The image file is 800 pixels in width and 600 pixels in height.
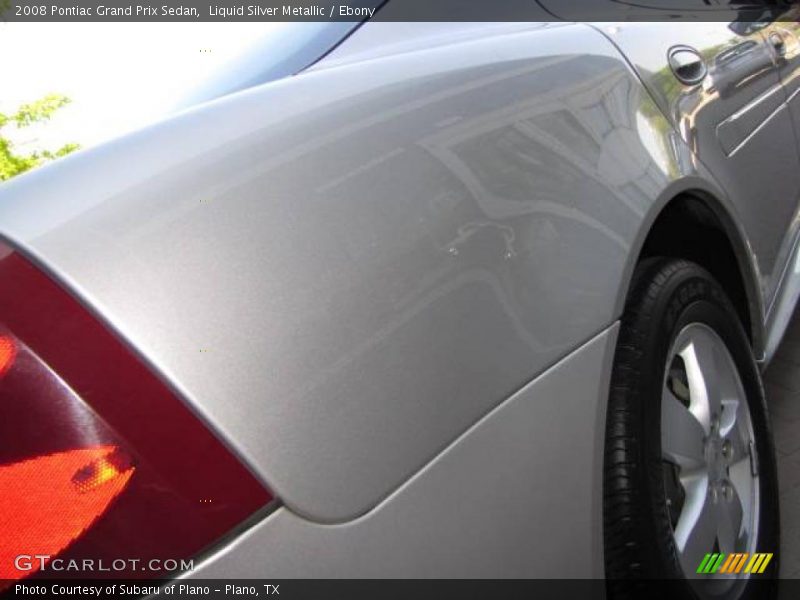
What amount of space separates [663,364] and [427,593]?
0.75 metres

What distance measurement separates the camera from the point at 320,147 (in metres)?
1.26

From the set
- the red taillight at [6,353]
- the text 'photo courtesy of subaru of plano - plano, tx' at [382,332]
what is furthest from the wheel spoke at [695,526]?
the red taillight at [6,353]

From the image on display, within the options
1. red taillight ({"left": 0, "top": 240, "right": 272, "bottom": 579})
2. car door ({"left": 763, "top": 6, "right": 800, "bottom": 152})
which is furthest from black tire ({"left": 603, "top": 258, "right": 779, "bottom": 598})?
car door ({"left": 763, "top": 6, "right": 800, "bottom": 152})

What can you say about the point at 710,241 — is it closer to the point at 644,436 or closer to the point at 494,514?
the point at 644,436

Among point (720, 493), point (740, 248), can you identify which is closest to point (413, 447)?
point (720, 493)

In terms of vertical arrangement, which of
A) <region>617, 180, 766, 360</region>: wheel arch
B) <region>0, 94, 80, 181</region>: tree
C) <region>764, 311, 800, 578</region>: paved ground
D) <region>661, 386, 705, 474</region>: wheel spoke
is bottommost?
<region>764, 311, 800, 578</region>: paved ground

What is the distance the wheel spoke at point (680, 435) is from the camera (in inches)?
70.1

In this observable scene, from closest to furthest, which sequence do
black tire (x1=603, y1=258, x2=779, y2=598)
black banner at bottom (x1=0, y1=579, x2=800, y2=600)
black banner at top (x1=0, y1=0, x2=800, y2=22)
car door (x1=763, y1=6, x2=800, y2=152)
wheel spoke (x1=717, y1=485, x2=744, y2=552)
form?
black banner at bottom (x1=0, y1=579, x2=800, y2=600) < black tire (x1=603, y1=258, x2=779, y2=598) < black banner at top (x1=0, y1=0, x2=800, y2=22) < wheel spoke (x1=717, y1=485, x2=744, y2=552) < car door (x1=763, y1=6, x2=800, y2=152)

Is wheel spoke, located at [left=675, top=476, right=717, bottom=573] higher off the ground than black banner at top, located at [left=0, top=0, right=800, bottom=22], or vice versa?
black banner at top, located at [left=0, top=0, right=800, bottom=22]

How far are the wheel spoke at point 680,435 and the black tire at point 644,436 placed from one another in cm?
10

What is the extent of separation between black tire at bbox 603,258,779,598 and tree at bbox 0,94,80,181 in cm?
98

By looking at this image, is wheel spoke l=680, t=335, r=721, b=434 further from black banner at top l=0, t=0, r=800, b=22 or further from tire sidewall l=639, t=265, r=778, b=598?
black banner at top l=0, t=0, r=800, b=22

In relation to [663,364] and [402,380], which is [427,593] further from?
[663,364]

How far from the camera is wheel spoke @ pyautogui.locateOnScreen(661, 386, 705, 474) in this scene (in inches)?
70.1
